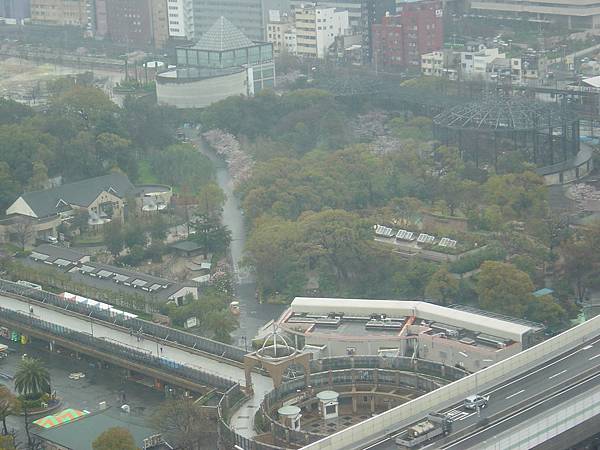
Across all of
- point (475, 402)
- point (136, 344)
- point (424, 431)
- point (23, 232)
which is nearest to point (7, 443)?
point (136, 344)

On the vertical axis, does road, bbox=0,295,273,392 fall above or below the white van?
below

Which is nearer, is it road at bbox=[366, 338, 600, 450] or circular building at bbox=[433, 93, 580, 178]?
road at bbox=[366, 338, 600, 450]

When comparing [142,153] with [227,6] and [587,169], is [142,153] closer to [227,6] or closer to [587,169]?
[587,169]

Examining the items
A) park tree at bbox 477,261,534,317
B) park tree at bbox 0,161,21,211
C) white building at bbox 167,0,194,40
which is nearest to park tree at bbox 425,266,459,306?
park tree at bbox 477,261,534,317

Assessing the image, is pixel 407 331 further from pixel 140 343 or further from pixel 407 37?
pixel 407 37

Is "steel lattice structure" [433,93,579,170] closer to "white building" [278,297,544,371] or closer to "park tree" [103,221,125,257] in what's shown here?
"park tree" [103,221,125,257]

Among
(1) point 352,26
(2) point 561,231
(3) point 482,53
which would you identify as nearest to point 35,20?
(1) point 352,26

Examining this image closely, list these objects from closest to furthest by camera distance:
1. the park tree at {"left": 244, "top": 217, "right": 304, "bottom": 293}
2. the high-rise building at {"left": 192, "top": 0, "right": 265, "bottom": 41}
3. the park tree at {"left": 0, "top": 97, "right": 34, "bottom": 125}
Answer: the park tree at {"left": 244, "top": 217, "right": 304, "bottom": 293}
the park tree at {"left": 0, "top": 97, "right": 34, "bottom": 125}
the high-rise building at {"left": 192, "top": 0, "right": 265, "bottom": 41}
